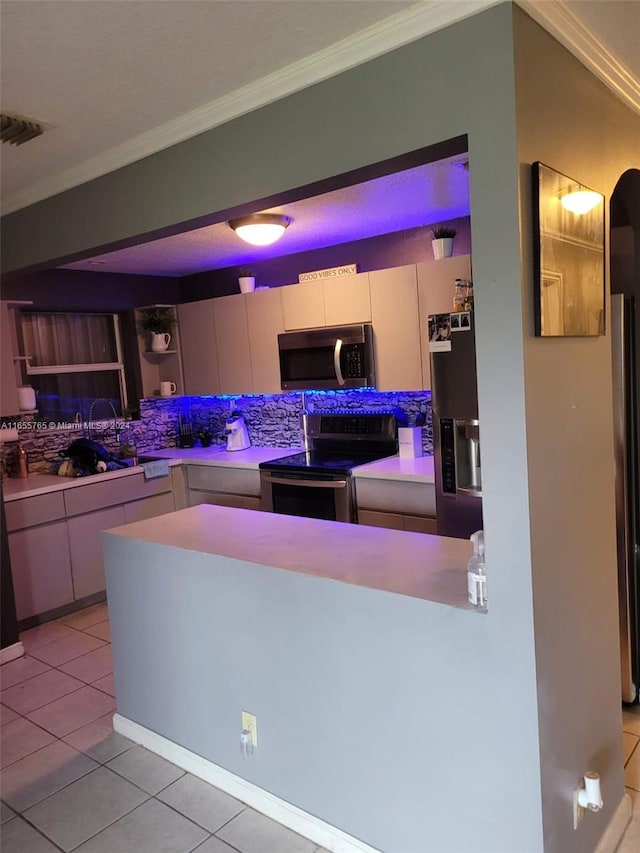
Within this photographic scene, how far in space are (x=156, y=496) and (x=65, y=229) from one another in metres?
2.47

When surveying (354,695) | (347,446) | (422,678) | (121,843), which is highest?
(347,446)

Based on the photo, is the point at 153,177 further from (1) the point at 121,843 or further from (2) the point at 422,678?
(1) the point at 121,843

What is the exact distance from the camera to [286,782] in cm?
216

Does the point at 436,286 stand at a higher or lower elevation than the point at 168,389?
higher

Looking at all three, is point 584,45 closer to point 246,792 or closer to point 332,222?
point 332,222

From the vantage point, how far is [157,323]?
5129mm

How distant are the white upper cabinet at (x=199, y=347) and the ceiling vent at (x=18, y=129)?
2661 millimetres

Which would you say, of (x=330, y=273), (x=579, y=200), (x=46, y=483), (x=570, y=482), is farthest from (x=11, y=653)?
(x=579, y=200)

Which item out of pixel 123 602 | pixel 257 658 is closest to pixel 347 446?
pixel 123 602

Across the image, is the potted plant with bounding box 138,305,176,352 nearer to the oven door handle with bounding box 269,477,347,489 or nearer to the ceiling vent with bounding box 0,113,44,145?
the oven door handle with bounding box 269,477,347,489

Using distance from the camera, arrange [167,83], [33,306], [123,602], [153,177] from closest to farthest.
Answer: [167,83], [153,177], [123,602], [33,306]

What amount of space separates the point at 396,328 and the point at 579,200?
2.23 meters

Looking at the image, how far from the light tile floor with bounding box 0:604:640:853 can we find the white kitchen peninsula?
0.08 metres

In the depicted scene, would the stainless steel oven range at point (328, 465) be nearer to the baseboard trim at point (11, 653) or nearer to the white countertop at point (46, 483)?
A: the white countertop at point (46, 483)
